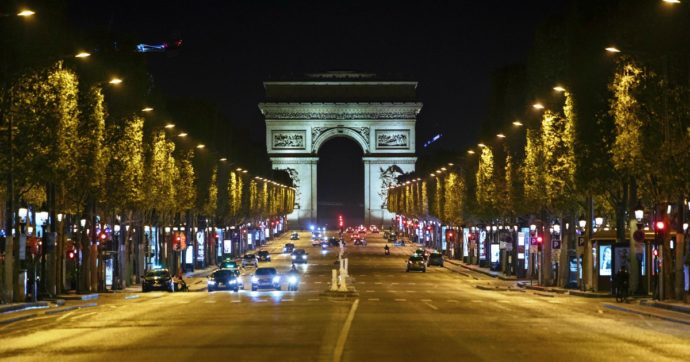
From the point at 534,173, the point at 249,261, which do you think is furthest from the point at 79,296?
the point at 249,261

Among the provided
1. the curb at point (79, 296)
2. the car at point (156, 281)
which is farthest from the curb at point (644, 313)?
the car at point (156, 281)

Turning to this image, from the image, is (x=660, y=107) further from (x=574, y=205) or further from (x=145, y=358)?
(x=145, y=358)

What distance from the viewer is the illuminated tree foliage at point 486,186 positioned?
87331mm

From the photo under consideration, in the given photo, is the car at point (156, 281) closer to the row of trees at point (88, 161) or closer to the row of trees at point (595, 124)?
the row of trees at point (88, 161)

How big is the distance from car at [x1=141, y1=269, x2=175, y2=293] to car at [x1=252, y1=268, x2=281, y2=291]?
171 inches

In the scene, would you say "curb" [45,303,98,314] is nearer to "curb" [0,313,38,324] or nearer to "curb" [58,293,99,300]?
"curb" [0,313,38,324]

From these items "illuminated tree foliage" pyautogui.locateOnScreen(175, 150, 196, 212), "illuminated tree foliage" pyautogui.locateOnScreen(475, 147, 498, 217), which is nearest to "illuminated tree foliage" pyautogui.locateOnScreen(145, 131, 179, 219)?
"illuminated tree foliage" pyautogui.locateOnScreen(175, 150, 196, 212)

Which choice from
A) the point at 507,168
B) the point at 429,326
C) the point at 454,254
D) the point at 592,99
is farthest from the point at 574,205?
the point at 454,254

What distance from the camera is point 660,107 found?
144 feet

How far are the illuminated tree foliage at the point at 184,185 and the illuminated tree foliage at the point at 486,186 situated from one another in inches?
789

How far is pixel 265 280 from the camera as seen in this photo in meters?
66.4

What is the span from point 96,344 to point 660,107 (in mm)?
24941

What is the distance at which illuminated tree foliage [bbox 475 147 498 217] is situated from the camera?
287ft

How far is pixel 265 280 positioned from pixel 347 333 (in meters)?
38.7
